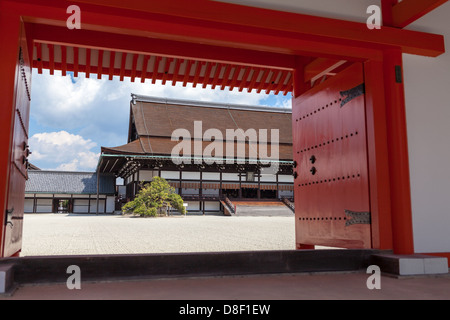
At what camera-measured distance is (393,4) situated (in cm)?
336

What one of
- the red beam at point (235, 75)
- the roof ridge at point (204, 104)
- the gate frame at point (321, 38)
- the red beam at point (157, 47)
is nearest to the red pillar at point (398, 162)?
the gate frame at point (321, 38)

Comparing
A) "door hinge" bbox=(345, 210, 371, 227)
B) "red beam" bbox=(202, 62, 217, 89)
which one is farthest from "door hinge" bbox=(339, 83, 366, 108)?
"red beam" bbox=(202, 62, 217, 89)

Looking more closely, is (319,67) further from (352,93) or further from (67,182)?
(67,182)

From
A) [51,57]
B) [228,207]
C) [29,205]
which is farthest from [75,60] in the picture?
[29,205]

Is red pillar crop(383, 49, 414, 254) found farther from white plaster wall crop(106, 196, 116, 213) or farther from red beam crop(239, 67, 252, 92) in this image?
white plaster wall crop(106, 196, 116, 213)

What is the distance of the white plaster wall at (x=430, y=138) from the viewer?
10.5ft

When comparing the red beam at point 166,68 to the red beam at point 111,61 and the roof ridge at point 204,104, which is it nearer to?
the red beam at point 111,61

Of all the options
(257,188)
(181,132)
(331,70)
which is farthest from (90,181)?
(331,70)

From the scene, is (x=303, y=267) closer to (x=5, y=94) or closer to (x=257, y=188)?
(x=5, y=94)

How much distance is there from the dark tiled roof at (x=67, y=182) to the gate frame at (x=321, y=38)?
2124cm

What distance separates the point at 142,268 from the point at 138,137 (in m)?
19.5

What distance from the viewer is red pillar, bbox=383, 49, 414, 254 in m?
2.99

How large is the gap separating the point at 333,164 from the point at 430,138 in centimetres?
85
